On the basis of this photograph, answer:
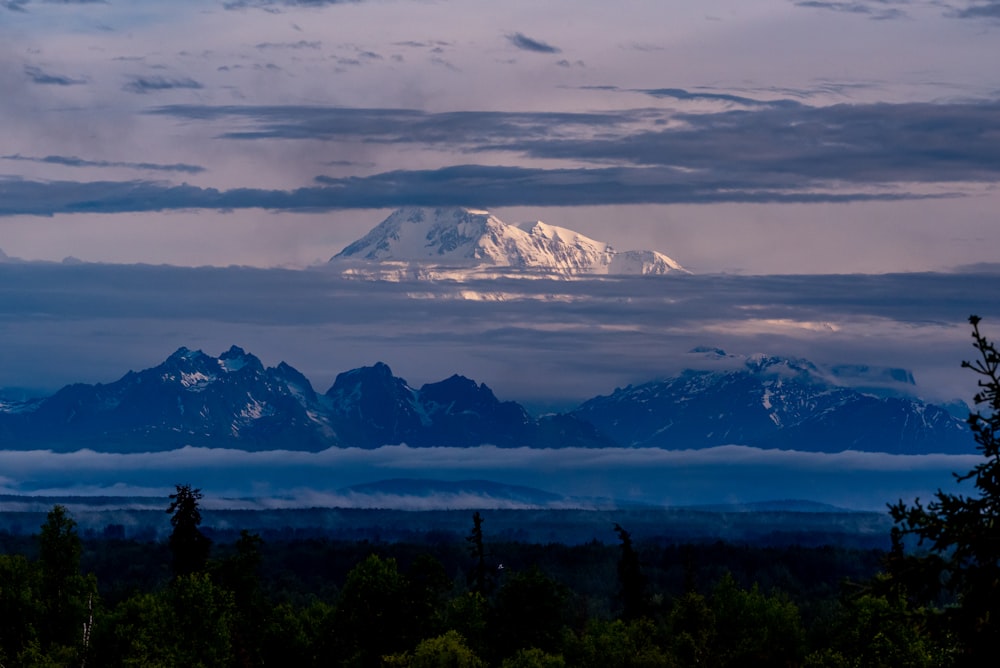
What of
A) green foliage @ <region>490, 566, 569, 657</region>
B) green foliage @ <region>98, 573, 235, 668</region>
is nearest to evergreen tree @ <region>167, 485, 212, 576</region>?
green foliage @ <region>98, 573, 235, 668</region>

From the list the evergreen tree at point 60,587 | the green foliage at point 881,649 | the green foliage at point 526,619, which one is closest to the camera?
the green foliage at point 881,649

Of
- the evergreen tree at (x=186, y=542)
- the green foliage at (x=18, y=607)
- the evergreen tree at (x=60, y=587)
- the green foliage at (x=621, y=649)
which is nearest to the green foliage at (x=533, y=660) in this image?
the green foliage at (x=621, y=649)

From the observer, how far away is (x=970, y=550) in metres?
32.1

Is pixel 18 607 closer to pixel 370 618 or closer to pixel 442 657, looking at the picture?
pixel 370 618

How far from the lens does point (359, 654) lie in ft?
547

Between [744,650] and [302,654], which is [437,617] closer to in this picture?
[302,654]

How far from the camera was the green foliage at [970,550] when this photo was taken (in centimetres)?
3194

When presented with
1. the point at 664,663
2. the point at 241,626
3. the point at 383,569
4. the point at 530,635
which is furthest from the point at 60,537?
the point at 664,663

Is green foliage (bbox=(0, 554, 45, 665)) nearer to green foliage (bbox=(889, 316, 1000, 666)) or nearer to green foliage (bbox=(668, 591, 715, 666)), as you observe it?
green foliage (bbox=(668, 591, 715, 666))

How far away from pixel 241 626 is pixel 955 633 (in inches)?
5872

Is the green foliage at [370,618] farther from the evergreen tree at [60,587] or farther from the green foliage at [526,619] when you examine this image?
the evergreen tree at [60,587]

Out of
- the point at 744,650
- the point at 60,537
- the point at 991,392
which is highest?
the point at 991,392

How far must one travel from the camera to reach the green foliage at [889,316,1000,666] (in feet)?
105

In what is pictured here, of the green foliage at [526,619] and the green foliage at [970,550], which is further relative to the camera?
the green foliage at [526,619]
